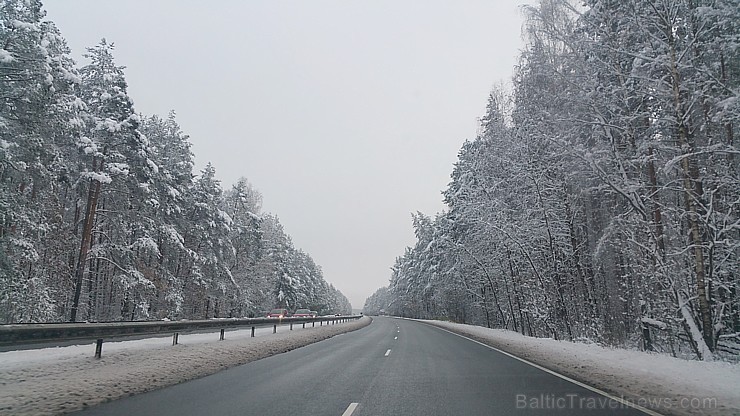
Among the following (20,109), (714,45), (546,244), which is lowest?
(546,244)

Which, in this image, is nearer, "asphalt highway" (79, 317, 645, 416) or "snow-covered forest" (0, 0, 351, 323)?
"asphalt highway" (79, 317, 645, 416)

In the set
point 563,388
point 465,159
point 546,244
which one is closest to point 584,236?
point 546,244

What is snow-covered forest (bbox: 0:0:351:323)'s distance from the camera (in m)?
22.2

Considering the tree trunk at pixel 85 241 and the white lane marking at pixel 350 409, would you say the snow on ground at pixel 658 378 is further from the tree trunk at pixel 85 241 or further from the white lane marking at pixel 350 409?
the tree trunk at pixel 85 241

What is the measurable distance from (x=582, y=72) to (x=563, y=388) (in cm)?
1113

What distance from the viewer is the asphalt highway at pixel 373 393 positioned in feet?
25.9

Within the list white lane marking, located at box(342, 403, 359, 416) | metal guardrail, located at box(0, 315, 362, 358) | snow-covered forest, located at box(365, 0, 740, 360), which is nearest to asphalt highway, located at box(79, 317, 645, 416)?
white lane marking, located at box(342, 403, 359, 416)

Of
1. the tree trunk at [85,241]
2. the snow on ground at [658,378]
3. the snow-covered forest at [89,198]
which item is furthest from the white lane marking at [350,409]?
the tree trunk at [85,241]

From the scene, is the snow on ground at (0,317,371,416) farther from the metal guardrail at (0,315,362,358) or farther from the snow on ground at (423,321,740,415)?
the snow on ground at (423,321,740,415)

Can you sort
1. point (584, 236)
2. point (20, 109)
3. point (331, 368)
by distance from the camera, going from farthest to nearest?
1. point (584, 236)
2. point (20, 109)
3. point (331, 368)

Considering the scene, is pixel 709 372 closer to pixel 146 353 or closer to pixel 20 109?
pixel 146 353

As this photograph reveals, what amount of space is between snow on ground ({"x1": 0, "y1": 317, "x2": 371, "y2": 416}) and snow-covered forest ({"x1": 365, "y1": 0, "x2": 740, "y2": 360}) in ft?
43.4

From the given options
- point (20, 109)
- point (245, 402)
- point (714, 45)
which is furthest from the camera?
point (20, 109)

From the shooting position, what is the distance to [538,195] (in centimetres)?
2338
